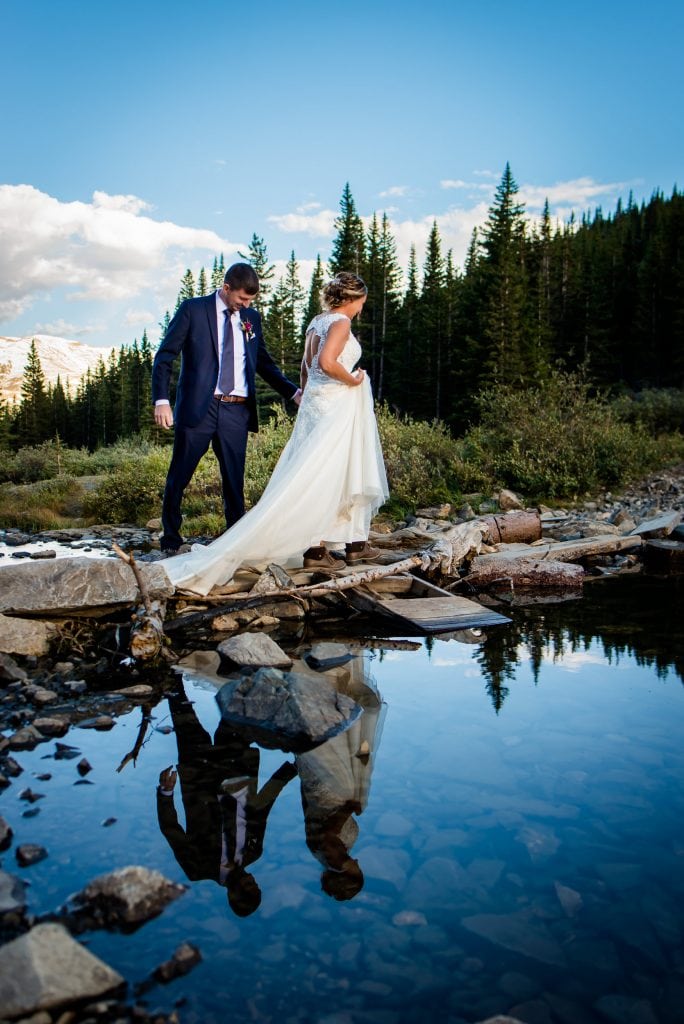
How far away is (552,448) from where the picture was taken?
1397 cm

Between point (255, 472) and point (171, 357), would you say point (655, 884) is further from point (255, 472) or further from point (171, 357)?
point (255, 472)

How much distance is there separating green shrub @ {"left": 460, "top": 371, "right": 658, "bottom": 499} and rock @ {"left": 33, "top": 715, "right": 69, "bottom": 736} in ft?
33.4

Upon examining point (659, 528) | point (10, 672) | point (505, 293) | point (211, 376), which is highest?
point (505, 293)

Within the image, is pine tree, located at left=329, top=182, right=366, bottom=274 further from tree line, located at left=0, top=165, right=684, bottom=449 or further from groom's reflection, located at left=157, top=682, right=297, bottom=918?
groom's reflection, located at left=157, top=682, right=297, bottom=918

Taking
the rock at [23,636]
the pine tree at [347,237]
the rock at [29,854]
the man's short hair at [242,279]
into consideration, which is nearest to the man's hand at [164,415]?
the man's short hair at [242,279]

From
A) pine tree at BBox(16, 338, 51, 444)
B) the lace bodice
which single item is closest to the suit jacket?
the lace bodice

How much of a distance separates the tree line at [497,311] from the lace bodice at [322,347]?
3243 cm

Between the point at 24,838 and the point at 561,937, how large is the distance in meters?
1.94

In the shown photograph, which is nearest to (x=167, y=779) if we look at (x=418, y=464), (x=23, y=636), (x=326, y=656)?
(x=326, y=656)

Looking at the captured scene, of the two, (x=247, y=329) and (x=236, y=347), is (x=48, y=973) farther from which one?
(x=247, y=329)

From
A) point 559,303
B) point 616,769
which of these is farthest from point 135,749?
point 559,303

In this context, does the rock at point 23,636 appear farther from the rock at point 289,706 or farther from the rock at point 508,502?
the rock at point 508,502

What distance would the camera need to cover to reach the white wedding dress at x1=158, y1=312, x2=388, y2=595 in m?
6.31

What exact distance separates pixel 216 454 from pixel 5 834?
4.74m
